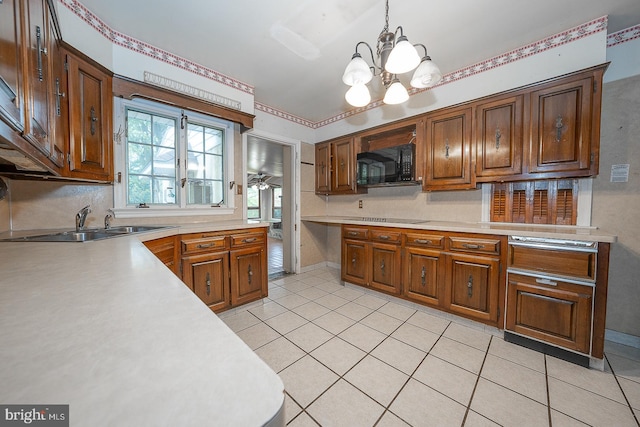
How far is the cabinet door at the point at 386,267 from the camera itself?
8.35ft

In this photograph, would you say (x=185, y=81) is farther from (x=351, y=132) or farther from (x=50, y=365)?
(x=50, y=365)

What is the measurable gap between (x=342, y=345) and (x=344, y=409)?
559 mm

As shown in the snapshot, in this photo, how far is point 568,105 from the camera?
1844 mm

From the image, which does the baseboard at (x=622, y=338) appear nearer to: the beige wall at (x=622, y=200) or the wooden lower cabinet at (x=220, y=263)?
the beige wall at (x=622, y=200)

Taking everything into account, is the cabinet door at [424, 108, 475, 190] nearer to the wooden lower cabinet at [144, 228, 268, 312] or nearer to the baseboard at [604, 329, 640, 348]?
the baseboard at [604, 329, 640, 348]

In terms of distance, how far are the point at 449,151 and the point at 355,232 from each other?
1375mm

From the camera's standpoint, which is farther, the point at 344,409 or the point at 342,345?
the point at 342,345

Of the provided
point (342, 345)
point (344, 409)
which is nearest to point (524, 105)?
point (342, 345)

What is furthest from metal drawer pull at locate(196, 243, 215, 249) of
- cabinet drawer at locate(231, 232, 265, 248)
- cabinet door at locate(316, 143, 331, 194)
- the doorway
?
cabinet door at locate(316, 143, 331, 194)

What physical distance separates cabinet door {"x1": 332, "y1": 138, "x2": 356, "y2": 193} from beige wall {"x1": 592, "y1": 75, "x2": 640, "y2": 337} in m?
2.37

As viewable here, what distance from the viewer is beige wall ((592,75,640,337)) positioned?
1.82m

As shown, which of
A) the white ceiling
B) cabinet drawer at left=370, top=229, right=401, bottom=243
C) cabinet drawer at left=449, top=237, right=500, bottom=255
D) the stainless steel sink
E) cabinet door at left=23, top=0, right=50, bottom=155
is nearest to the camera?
cabinet door at left=23, top=0, right=50, bottom=155

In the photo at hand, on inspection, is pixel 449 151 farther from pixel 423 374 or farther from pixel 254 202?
pixel 254 202

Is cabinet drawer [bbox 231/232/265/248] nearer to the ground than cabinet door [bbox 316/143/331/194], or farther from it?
nearer to the ground
